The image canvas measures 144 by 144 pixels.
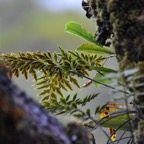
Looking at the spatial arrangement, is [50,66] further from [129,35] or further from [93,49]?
[129,35]

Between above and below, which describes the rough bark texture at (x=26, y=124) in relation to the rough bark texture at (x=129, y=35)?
below

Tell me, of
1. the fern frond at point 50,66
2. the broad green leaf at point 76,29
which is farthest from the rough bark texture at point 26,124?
the broad green leaf at point 76,29

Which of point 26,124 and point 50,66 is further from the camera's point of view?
point 50,66

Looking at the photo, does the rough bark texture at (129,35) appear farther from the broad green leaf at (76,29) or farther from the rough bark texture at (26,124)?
the rough bark texture at (26,124)

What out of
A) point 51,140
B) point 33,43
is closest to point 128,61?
point 51,140

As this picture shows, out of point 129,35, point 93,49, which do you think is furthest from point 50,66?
point 129,35

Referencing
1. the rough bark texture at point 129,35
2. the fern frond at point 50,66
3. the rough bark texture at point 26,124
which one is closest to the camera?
the rough bark texture at point 26,124

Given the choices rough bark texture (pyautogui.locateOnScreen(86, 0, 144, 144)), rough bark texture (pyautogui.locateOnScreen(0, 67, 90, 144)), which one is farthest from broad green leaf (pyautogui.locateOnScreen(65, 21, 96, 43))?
rough bark texture (pyautogui.locateOnScreen(0, 67, 90, 144))
